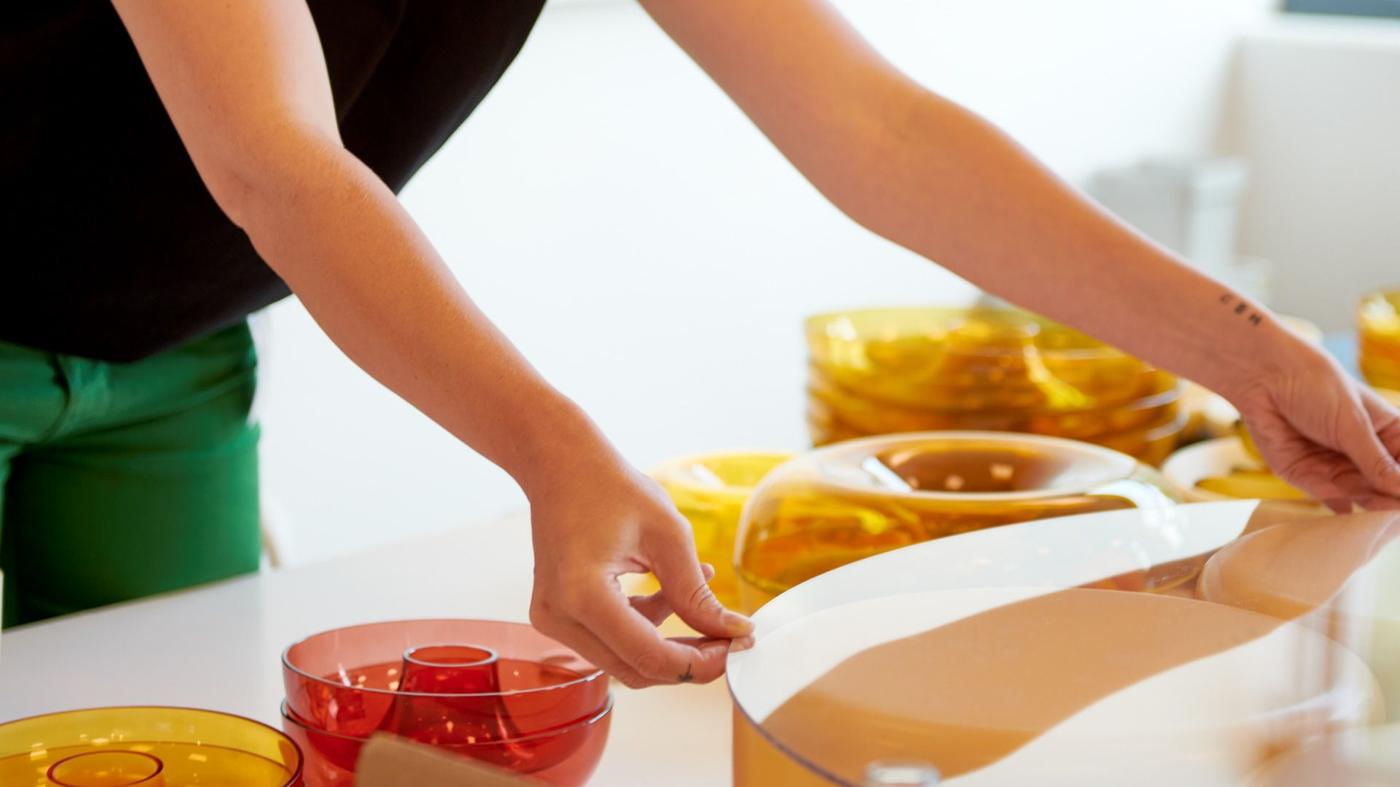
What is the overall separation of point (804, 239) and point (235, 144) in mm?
2697

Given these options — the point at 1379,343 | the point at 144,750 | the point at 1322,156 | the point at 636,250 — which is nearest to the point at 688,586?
the point at 144,750

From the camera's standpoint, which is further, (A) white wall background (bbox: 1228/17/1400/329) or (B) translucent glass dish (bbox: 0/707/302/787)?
(A) white wall background (bbox: 1228/17/1400/329)

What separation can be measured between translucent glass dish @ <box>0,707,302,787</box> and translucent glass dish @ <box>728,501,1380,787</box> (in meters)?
0.19

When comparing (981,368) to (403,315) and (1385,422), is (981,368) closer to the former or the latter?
(1385,422)

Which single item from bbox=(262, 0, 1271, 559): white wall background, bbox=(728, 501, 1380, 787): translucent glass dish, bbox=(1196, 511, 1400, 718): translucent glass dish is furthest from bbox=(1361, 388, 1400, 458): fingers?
bbox=(262, 0, 1271, 559): white wall background

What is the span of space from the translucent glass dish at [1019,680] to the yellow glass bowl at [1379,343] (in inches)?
27.6

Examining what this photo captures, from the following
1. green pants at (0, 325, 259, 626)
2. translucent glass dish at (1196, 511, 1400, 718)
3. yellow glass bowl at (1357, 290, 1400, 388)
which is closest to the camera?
translucent glass dish at (1196, 511, 1400, 718)

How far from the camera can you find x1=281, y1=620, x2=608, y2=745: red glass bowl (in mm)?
622

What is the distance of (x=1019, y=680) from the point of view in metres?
0.57

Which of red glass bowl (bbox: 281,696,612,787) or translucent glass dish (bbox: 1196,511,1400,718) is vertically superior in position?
translucent glass dish (bbox: 1196,511,1400,718)

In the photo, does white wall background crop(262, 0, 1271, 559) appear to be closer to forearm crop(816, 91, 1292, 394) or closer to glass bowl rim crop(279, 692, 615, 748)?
forearm crop(816, 91, 1292, 394)

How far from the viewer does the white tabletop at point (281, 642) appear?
2.56ft

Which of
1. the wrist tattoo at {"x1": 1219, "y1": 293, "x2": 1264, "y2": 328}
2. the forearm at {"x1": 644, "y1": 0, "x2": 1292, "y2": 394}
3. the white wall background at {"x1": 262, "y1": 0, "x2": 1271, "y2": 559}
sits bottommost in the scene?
the white wall background at {"x1": 262, "y1": 0, "x2": 1271, "y2": 559}

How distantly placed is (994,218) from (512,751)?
0.53m
